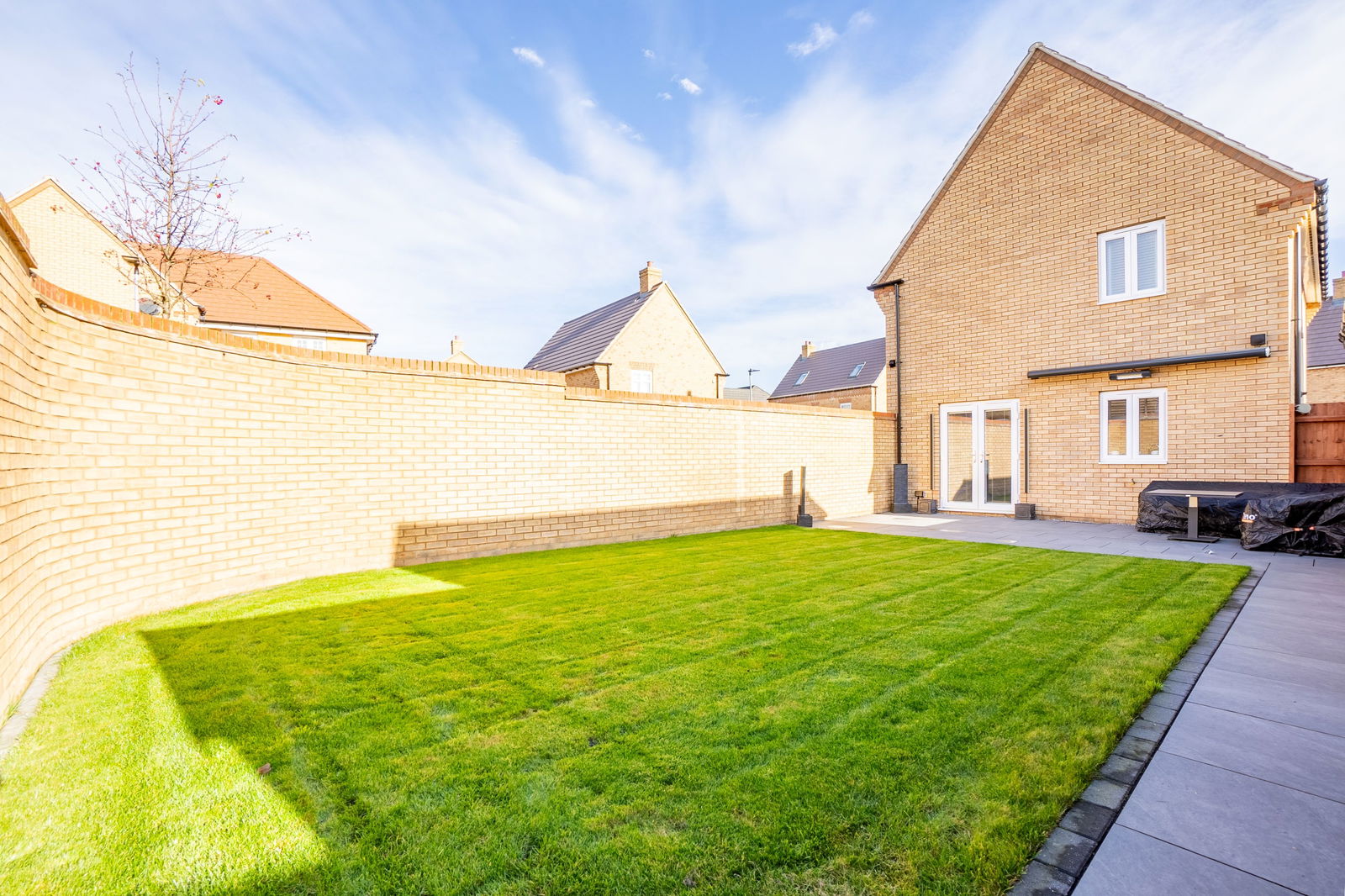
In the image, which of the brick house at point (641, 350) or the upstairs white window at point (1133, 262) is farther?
the brick house at point (641, 350)

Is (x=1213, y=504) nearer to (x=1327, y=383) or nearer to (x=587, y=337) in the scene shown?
(x=1327, y=383)

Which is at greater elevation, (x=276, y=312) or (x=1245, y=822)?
(x=276, y=312)

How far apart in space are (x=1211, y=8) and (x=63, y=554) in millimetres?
13872

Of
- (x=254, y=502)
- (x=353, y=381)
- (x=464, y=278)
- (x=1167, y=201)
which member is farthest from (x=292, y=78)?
(x=1167, y=201)

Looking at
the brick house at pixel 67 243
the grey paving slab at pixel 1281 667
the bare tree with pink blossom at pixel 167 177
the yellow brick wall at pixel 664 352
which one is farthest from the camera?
the yellow brick wall at pixel 664 352

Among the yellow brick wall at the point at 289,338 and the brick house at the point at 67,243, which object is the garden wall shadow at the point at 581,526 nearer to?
the yellow brick wall at the point at 289,338

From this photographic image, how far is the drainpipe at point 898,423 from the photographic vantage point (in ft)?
41.6

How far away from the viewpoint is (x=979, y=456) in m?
11.9

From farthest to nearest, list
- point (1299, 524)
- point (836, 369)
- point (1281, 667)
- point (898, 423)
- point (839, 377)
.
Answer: point (836, 369), point (839, 377), point (898, 423), point (1299, 524), point (1281, 667)

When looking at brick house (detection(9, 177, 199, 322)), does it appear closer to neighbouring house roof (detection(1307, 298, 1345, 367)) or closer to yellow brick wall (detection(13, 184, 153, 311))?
yellow brick wall (detection(13, 184, 153, 311))

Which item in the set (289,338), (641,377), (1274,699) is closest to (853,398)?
(641,377)

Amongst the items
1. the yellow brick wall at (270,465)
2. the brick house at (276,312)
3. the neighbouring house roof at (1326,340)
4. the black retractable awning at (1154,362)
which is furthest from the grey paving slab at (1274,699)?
the neighbouring house roof at (1326,340)

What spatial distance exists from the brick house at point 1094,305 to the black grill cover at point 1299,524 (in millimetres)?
1962

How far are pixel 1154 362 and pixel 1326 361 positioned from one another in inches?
655
